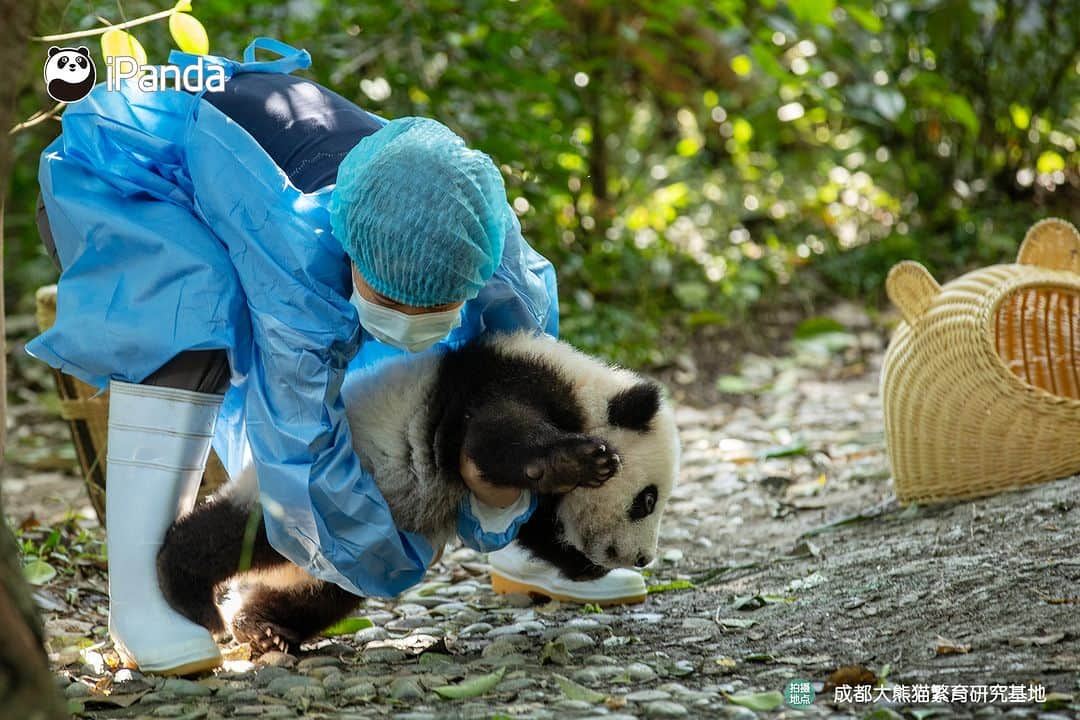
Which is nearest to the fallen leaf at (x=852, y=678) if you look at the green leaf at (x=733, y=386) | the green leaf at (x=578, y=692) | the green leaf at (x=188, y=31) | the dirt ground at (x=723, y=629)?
the dirt ground at (x=723, y=629)

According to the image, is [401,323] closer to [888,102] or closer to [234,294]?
[234,294]

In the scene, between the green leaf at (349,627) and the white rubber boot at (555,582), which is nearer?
the green leaf at (349,627)

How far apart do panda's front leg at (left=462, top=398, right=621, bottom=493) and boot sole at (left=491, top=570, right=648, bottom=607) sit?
734 mm

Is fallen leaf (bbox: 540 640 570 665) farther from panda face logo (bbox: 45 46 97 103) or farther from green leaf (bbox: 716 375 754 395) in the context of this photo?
green leaf (bbox: 716 375 754 395)

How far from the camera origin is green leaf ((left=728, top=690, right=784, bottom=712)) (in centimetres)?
221

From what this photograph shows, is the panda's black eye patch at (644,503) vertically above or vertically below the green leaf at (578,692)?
above

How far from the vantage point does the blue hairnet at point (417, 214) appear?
236cm

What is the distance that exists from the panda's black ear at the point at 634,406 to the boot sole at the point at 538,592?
1.89 feet

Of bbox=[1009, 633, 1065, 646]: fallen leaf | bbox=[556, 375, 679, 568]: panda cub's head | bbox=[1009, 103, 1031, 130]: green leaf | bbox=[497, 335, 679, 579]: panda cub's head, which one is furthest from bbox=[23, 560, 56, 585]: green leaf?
bbox=[1009, 103, 1031, 130]: green leaf

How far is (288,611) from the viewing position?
9.32 ft

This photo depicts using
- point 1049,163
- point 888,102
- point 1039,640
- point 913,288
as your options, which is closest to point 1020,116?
point 1049,163

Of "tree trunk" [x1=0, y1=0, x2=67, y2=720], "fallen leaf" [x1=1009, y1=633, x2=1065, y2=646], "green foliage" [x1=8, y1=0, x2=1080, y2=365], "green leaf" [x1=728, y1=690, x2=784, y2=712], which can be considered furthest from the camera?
"green foliage" [x1=8, y1=0, x2=1080, y2=365]

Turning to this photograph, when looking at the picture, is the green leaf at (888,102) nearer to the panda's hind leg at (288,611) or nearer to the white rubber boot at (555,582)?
the white rubber boot at (555,582)

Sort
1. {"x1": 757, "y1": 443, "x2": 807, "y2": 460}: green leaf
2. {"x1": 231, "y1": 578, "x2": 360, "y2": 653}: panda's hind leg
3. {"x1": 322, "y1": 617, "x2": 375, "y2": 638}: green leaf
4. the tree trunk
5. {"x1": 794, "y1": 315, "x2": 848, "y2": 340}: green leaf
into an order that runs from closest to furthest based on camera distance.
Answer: the tree trunk < {"x1": 231, "y1": 578, "x2": 360, "y2": 653}: panda's hind leg < {"x1": 322, "y1": 617, "x2": 375, "y2": 638}: green leaf < {"x1": 757, "y1": 443, "x2": 807, "y2": 460}: green leaf < {"x1": 794, "y1": 315, "x2": 848, "y2": 340}: green leaf
